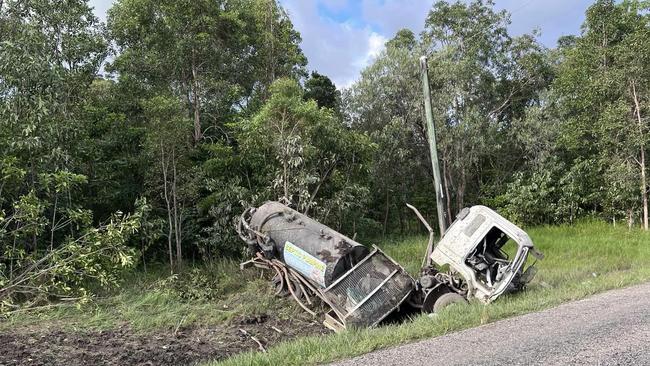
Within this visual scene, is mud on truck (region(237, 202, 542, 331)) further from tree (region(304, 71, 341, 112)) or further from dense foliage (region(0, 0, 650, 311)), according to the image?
tree (region(304, 71, 341, 112))

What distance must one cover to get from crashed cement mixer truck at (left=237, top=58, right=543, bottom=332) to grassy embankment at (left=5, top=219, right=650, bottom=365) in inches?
23.1

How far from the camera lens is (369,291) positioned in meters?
9.69

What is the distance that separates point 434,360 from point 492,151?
69.6ft

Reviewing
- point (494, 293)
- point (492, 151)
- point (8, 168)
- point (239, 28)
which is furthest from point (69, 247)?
point (492, 151)

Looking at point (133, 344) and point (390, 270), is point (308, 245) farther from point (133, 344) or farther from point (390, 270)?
point (133, 344)

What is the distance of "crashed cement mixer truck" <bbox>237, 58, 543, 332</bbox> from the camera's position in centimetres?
952

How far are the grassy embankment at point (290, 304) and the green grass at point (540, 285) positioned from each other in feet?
0.04

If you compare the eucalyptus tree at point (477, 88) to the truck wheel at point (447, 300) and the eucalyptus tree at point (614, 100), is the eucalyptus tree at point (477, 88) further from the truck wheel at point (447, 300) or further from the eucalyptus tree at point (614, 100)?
the truck wheel at point (447, 300)

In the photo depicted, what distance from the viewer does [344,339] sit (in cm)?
655

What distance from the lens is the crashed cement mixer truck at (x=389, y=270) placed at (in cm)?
952

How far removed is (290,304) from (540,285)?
204 inches

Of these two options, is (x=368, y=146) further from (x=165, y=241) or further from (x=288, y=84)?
(x=165, y=241)

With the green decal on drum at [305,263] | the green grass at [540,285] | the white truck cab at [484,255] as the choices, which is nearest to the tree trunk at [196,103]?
the green grass at [540,285]

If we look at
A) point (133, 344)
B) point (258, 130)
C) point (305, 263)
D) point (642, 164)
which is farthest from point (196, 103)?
point (642, 164)
